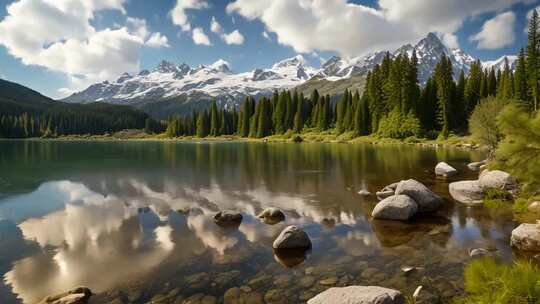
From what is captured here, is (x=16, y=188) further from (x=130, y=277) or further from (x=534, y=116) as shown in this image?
(x=534, y=116)

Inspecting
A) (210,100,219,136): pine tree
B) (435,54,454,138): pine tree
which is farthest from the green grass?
(210,100,219,136): pine tree

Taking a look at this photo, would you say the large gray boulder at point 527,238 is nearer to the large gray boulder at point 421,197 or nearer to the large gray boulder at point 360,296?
the large gray boulder at point 421,197

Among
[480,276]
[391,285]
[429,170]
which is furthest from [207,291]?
[429,170]

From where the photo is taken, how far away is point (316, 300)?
28.1ft

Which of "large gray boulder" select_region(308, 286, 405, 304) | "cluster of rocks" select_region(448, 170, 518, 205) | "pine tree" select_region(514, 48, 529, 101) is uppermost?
"pine tree" select_region(514, 48, 529, 101)

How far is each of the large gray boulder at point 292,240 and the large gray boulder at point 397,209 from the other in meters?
5.90

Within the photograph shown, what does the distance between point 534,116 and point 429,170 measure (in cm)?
3210

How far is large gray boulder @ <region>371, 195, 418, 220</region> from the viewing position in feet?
57.7

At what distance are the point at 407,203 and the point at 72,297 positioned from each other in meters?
15.5

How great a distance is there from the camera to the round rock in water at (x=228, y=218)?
18.0 metres

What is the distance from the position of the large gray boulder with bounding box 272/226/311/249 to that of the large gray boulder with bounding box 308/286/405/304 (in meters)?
5.12

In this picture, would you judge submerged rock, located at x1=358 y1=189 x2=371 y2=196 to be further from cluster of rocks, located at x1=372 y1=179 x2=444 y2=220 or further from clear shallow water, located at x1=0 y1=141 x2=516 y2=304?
cluster of rocks, located at x1=372 y1=179 x2=444 y2=220

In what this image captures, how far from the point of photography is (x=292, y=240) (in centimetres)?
1380

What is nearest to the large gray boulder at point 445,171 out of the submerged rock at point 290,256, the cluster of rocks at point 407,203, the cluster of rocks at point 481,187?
the cluster of rocks at point 481,187
